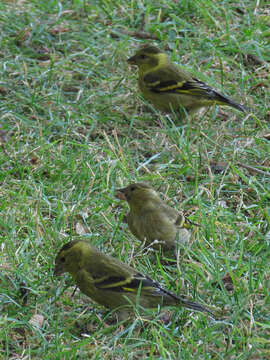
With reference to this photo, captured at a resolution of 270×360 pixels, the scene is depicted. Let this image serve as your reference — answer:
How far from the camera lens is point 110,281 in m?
4.35

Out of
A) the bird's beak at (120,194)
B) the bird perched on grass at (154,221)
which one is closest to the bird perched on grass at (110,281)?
the bird perched on grass at (154,221)

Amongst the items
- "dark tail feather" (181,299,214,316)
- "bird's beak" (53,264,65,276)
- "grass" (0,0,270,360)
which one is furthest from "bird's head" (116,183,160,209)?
"dark tail feather" (181,299,214,316)

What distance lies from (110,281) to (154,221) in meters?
0.82

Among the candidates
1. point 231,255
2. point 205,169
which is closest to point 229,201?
point 205,169

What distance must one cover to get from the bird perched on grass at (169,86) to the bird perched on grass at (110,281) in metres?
2.63

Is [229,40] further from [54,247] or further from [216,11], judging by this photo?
[54,247]

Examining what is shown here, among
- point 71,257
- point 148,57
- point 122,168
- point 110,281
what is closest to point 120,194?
point 122,168

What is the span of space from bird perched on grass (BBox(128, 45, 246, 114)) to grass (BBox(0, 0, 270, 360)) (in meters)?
0.17

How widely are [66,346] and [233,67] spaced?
14.6ft

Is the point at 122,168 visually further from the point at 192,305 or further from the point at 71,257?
the point at 192,305

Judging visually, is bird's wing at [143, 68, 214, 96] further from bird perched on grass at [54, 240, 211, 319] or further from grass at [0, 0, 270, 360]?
bird perched on grass at [54, 240, 211, 319]

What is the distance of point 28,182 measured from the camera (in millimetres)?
5629

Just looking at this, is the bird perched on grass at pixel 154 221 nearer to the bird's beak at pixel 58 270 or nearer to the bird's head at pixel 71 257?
the bird's head at pixel 71 257

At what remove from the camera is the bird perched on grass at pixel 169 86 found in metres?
6.79
